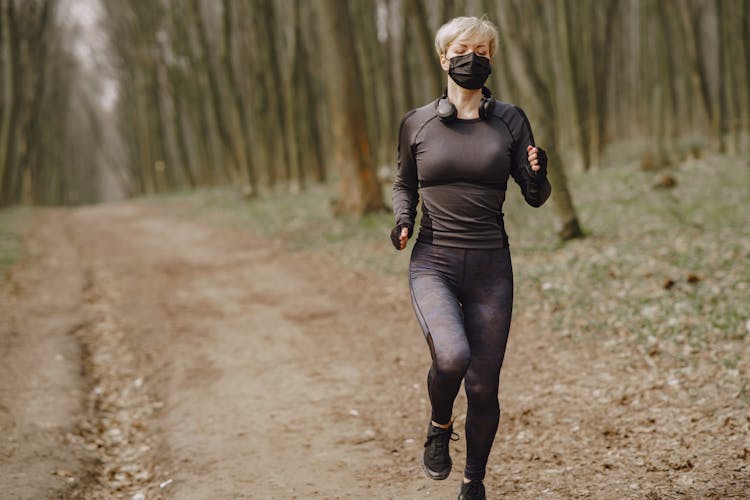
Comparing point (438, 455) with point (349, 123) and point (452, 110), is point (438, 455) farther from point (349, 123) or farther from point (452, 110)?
point (349, 123)

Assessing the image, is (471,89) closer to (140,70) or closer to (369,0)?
(369,0)

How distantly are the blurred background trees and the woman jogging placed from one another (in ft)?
23.3

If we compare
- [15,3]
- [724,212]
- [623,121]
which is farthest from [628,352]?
[623,121]

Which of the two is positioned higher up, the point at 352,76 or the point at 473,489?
the point at 352,76

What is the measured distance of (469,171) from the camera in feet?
11.7

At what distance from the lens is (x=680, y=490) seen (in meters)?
4.23

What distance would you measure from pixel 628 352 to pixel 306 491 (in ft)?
12.0

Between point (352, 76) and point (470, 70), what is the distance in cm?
1142

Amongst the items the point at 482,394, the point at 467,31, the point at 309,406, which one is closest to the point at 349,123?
the point at 309,406

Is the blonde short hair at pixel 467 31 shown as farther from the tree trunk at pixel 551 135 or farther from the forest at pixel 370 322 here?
the tree trunk at pixel 551 135

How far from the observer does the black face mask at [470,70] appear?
139 inches

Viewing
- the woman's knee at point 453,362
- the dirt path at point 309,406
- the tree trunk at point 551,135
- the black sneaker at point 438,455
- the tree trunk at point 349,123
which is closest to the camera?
the woman's knee at point 453,362

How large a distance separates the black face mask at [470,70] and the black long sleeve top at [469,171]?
0.18 meters

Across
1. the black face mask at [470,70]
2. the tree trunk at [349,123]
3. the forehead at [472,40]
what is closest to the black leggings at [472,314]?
the black face mask at [470,70]
